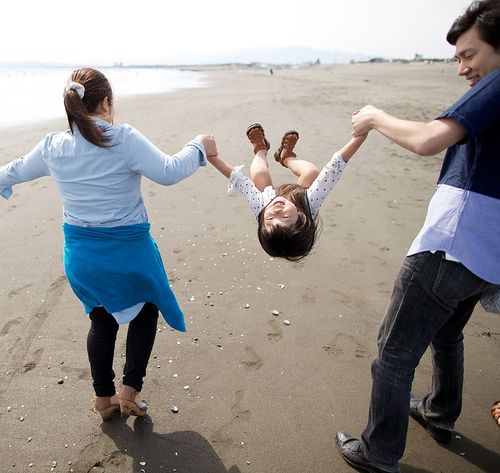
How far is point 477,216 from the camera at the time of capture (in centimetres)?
160

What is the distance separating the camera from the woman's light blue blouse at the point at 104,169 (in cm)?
199

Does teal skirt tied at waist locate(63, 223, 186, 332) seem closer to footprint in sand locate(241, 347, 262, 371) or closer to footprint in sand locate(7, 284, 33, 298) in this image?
footprint in sand locate(241, 347, 262, 371)

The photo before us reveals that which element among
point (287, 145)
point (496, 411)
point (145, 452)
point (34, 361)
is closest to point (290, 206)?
point (287, 145)

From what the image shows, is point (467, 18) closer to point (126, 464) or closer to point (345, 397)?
point (345, 397)

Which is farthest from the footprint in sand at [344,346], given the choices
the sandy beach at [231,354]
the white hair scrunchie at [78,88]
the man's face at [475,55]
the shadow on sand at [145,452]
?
the white hair scrunchie at [78,88]

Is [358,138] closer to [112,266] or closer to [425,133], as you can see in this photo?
[425,133]

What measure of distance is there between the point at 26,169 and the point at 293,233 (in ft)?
4.90

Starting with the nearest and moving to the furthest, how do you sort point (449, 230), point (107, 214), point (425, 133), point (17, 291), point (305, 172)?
point (425, 133), point (449, 230), point (107, 214), point (305, 172), point (17, 291)

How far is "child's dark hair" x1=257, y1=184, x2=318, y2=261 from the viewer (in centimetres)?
243

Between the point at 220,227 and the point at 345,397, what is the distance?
9.52ft

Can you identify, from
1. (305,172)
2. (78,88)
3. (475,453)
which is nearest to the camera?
(78,88)

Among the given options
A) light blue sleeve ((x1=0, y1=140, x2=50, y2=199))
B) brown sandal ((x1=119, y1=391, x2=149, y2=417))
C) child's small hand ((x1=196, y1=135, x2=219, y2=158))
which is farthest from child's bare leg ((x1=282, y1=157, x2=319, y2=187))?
brown sandal ((x1=119, y1=391, x2=149, y2=417))

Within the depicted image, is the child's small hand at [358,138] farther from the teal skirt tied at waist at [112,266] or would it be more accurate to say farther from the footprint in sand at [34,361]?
the footprint in sand at [34,361]

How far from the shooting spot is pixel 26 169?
7.24 ft
